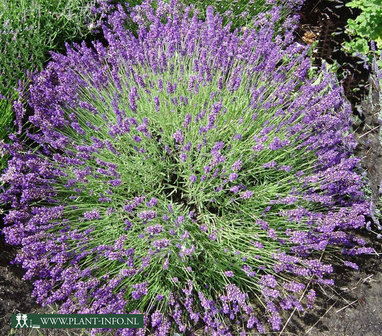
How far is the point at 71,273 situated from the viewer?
7.57ft

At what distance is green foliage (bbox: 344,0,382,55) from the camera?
3389 millimetres

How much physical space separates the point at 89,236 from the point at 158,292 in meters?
0.57

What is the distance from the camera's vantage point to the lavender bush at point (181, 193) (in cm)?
229

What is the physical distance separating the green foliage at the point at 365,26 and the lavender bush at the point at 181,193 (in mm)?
1120

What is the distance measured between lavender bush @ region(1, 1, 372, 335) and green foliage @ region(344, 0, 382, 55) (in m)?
1.12

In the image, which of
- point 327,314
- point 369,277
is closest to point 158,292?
point 327,314

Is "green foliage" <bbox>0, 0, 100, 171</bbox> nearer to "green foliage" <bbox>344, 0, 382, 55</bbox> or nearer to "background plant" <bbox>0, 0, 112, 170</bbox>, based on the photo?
"background plant" <bbox>0, 0, 112, 170</bbox>

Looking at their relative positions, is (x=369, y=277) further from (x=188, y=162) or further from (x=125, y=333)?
(x=125, y=333)

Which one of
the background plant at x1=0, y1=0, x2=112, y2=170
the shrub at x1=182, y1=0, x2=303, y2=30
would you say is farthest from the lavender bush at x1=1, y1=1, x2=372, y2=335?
the shrub at x1=182, y1=0, x2=303, y2=30

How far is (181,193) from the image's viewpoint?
261cm

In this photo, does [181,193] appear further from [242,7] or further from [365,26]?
[365,26]

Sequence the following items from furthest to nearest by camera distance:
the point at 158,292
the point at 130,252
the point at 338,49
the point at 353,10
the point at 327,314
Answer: the point at 353,10 < the point at 338,49 < the point at 327,314 < the point at 158,292 < the point at 130,252

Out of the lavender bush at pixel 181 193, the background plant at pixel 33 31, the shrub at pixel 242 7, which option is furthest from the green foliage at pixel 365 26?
the background plant at pixel 33 31

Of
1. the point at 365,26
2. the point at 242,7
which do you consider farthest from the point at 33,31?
the point at 365,26
